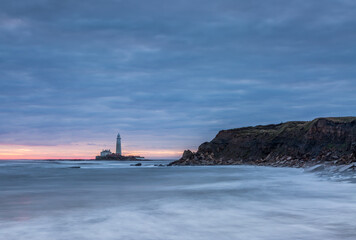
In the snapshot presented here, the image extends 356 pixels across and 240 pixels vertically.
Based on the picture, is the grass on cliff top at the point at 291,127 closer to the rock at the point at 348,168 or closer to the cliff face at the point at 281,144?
the cliff face at the point at 281,144

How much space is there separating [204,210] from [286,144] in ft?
171

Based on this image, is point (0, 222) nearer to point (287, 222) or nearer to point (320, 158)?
point (287, 222)

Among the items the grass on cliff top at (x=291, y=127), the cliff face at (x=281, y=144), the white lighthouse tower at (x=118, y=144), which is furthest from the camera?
the white lighthouse tower at (x=118, y=144)

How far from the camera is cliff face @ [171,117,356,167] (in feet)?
162

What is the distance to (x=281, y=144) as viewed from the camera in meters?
58.7

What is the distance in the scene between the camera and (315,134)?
53812 millimetres

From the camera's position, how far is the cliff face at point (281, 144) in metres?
49.5

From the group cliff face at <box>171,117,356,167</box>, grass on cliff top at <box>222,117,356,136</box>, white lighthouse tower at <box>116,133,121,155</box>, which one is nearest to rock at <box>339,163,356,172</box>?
cliff face at <box>171,117,356,167</box>

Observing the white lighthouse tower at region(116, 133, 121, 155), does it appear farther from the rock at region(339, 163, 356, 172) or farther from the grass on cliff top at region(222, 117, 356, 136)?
the rock at region(339, 163, 356, 172)

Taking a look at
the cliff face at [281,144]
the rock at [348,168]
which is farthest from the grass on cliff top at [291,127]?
the rock at [348,168]

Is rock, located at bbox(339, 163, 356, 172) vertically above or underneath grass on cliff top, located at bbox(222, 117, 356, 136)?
underneath

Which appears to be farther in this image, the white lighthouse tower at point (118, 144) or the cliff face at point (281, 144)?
the white lighthouse tower at point (118, 144)

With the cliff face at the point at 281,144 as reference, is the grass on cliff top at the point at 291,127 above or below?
above

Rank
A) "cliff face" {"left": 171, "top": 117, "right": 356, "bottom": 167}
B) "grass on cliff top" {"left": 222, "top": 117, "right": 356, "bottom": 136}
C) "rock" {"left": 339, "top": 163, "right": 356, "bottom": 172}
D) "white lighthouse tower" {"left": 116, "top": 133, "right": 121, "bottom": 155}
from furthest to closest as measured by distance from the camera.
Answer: "white lighthouse tower" {"left": 116, "top": 133, "right": 121, "bottom": 155}, "grass on cliff top" {"left": 222, "top": 117, "right": 356, "bottom": 136}, "cliff face" {"left": 171, "top": 117, "right": 356, "bottom": 167}, "rock" {"left": 339, "top": 163, "right": 356, "bottom": 172}
